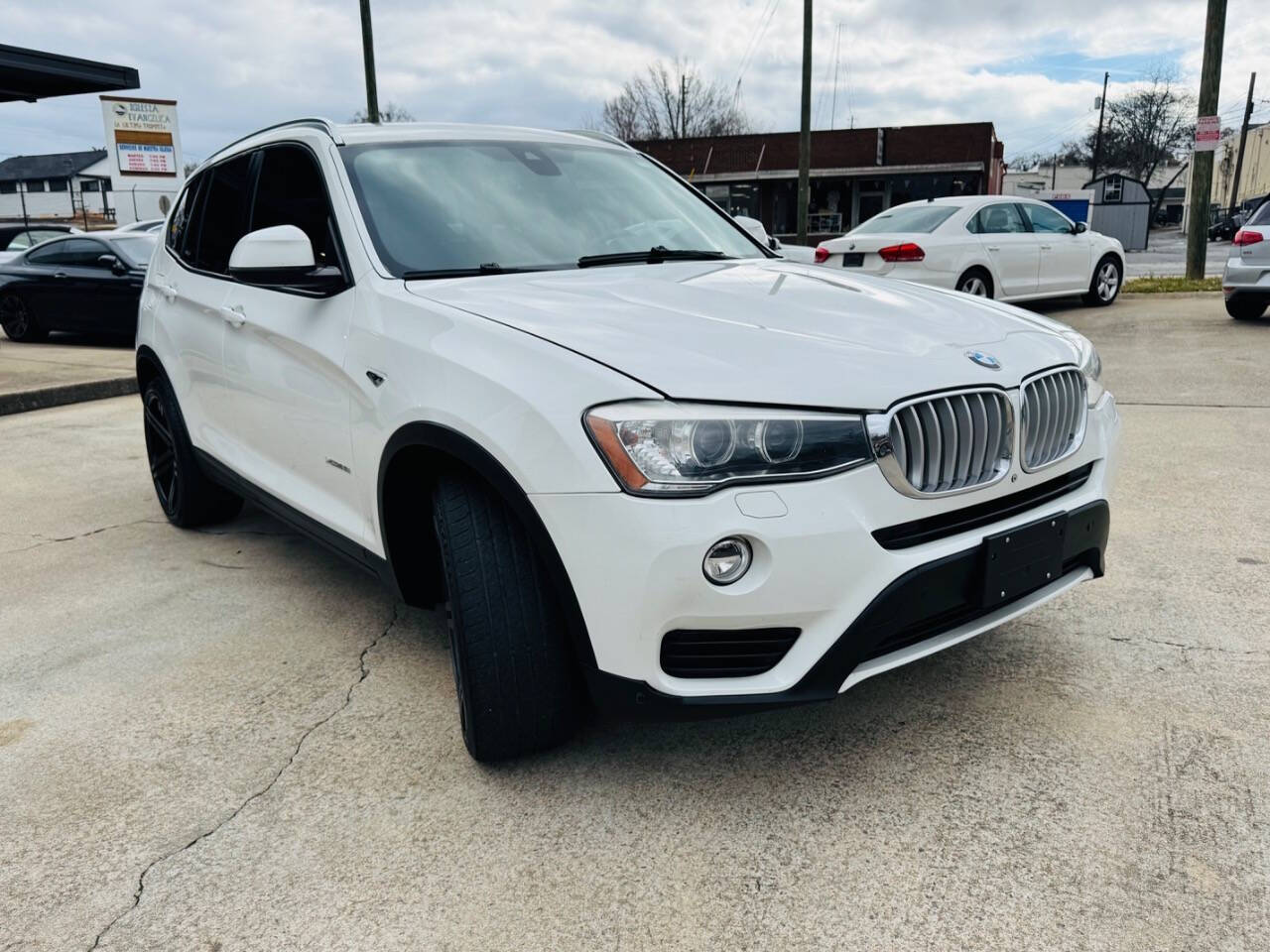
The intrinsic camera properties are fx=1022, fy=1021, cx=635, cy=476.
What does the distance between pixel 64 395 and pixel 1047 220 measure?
35.2 feet

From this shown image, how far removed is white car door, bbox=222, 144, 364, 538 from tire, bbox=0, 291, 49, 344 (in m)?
10.5

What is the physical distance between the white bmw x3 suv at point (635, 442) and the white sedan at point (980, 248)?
25.4ft

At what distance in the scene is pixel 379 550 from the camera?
289 cm

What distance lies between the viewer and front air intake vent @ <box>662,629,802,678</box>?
7.06 ft

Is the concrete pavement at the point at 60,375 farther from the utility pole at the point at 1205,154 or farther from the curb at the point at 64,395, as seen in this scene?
the utility pole at the point at 1205,154

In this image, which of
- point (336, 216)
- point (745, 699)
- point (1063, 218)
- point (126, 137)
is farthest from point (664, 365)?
point (126, 137)

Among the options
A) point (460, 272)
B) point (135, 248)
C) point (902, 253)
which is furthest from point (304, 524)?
point (135, 248)

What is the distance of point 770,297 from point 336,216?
136 cm

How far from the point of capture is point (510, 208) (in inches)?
130

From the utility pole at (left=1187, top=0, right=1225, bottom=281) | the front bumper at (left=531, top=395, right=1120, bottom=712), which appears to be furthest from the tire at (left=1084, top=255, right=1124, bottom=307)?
the front bumper at (left=531, top=395, right=1120, bottom=712)

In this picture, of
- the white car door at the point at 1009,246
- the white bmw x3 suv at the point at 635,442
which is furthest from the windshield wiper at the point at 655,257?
the white car door at the point at 1009,246

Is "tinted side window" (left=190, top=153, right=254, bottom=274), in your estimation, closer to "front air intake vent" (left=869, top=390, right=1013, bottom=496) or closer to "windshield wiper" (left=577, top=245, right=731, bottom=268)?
"windshield wiper" (left=577, top=245, right=731, bottom=268)

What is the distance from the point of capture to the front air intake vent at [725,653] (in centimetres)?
215

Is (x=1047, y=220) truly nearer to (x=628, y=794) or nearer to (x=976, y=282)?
(x=976, y=282)
